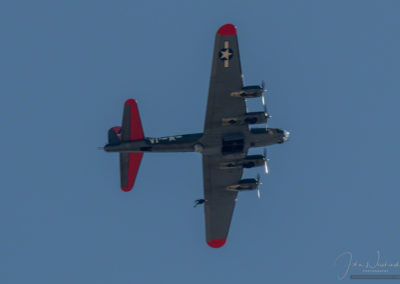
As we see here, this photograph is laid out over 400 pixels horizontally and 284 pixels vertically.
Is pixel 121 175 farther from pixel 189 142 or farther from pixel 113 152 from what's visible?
pixel 189 142

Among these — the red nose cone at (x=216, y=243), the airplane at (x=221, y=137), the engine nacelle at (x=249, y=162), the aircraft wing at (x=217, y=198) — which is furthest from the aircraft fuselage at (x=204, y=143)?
the red nose cone at (x=216, y=243)

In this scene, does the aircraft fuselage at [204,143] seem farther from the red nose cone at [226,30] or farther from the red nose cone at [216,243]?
the red nose cone at [216,243]

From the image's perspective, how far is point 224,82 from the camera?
2189 inches

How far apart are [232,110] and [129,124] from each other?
760 cm

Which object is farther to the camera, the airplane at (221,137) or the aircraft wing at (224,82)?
the airplane at (221,137)

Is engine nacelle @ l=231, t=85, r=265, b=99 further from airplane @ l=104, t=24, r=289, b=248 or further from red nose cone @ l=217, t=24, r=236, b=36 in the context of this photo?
red nose cone @ l=217, t=24, r=236, b=36

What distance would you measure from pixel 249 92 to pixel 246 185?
9.09 m

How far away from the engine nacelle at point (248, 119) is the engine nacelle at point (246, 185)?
6.17 metres

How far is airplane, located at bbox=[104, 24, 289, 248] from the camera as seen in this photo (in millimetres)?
55219

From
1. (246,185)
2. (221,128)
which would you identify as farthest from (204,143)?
(246,185)

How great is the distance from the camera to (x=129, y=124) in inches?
2212

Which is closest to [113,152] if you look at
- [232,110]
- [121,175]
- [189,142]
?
[121,175]

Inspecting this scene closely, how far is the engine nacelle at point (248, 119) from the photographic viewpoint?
57172 millimetres

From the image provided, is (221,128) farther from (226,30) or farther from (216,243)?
(216,243)
